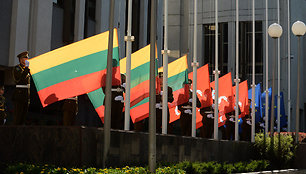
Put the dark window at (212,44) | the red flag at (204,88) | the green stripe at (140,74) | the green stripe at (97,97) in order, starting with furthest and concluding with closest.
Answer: the dark window at (212,44)
the red flag at (204,88)
the green stripe at (140,74)
the green stripe at (97,97)

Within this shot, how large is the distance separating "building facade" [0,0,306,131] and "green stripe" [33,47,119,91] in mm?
5731

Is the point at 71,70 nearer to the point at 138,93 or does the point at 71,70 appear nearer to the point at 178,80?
the point at 138,93

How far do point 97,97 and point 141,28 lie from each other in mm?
14128

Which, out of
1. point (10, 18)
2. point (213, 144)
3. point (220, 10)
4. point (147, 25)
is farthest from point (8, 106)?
point (220, 10)

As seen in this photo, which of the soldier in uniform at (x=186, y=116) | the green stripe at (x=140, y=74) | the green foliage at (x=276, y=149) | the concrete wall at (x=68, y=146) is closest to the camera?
the concrete wall at (x=68, y=146)

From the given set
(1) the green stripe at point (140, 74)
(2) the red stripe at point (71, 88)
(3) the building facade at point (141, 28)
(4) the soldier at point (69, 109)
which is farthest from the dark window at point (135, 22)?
(2) the red stripe at point (71, 88)

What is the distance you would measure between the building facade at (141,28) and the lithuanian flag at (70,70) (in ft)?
18.5

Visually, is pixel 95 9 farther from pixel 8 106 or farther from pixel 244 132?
pixel 244 132

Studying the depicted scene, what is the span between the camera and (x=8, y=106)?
63.0ft

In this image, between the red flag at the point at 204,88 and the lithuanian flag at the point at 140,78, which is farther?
the red flag at the point at 204,88

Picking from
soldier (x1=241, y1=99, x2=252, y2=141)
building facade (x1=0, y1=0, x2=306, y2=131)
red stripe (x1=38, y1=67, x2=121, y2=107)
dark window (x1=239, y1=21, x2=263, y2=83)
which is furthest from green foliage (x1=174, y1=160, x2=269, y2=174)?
dark window (x1=239, y1=21, x2=263, y2=83)

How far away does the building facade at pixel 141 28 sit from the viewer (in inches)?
744

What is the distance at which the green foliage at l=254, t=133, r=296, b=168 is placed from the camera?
20.6 m

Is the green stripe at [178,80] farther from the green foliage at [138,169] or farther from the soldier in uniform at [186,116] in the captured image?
the green foliage at [138,169]
